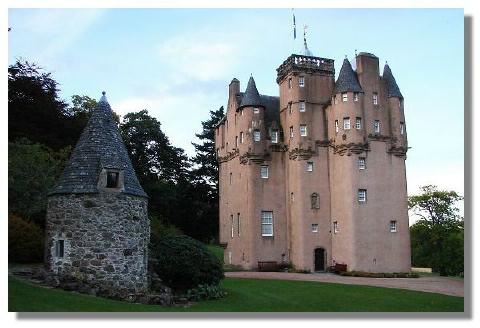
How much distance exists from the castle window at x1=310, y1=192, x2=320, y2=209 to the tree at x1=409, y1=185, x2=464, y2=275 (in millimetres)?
12550

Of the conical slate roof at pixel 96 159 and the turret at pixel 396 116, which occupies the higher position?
the turret at pixel 396 116

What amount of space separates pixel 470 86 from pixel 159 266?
11.2 m

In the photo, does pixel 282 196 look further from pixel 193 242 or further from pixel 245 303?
pixel 245 303

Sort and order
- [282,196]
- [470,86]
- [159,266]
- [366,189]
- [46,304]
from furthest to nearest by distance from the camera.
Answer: [282,196] < [366,189] < [159,266] < [470,86] < [46,304]

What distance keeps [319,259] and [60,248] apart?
19.8m

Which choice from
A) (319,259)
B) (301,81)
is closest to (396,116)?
(301,81)

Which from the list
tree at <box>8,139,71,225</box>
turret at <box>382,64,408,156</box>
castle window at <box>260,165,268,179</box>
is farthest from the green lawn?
turret at <box>382,64,408,156</box>

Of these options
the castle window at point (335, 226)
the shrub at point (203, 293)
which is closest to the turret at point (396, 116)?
the castle window at point (335, 226)

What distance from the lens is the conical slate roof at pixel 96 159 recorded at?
16.7 m

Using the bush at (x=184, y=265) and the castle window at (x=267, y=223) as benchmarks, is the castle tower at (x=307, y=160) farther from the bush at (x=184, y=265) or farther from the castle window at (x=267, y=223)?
the bush at (x=184, y=265)

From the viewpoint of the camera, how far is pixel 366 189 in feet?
104

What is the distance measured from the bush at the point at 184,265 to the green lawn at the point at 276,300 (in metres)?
1.05

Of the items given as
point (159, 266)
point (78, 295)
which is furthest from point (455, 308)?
point (78, 295)

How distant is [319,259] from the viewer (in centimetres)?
3284
